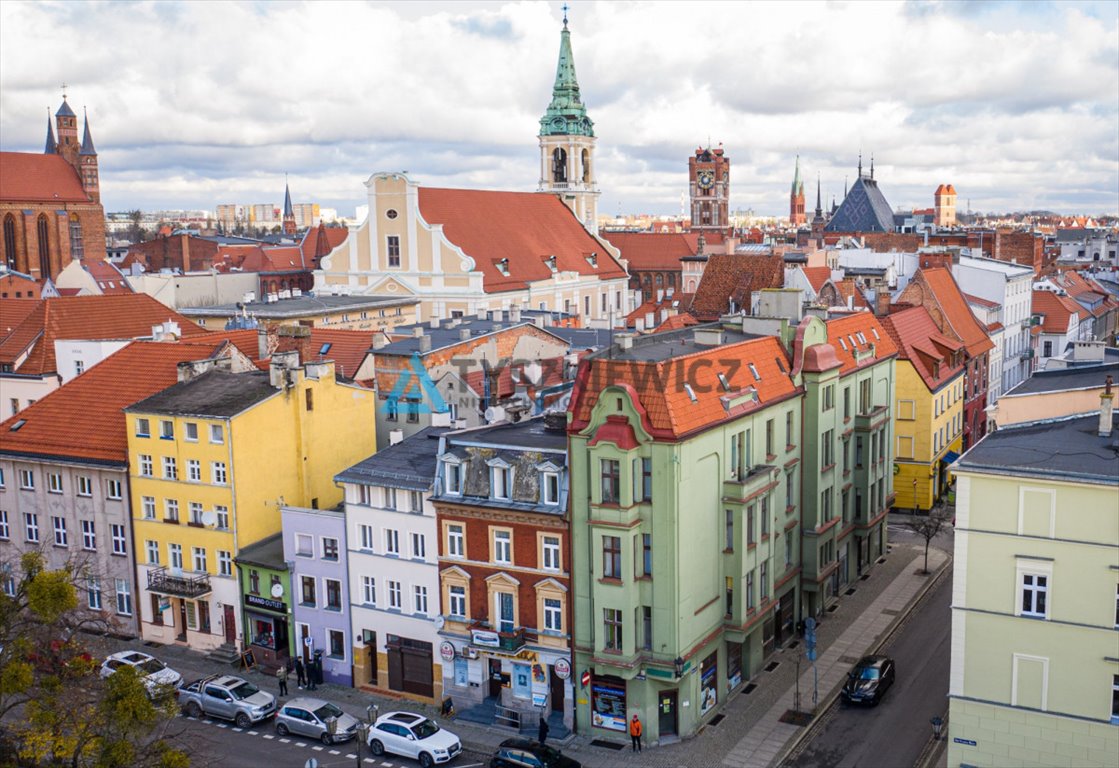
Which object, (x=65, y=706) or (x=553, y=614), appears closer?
(x=65, y=706)

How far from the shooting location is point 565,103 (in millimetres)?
126312

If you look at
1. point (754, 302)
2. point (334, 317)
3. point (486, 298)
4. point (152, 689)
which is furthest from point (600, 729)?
point (486, 298)

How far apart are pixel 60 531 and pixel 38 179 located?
108837mm

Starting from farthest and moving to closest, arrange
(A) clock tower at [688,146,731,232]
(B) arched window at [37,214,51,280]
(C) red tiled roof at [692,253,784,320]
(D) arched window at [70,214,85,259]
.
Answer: (A) clock tower at [688,146,731,232] → (D) arched window at [70,214,85,259] → (B) arched window at [37,214,51,280] → (C) red tiled roof at [692,253,784,320]

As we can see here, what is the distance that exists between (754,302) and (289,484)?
3738 cm

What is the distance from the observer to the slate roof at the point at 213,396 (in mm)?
47469

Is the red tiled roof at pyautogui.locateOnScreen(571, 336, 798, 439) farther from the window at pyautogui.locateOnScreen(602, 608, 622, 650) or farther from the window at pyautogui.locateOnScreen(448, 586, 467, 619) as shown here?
the window at pyautogui.locateOnScreen(448, 586, 467, 619)

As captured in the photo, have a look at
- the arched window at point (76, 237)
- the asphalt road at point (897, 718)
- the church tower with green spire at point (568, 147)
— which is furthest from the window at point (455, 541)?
the arched window at point (76, 237)

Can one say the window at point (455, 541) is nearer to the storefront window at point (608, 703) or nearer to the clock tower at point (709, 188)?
the storefront window at point (608, 703)

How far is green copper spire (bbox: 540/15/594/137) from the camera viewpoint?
126188mm

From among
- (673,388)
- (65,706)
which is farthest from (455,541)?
(65,706)

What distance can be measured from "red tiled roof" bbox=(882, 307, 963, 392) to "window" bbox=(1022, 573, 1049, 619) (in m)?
33.7

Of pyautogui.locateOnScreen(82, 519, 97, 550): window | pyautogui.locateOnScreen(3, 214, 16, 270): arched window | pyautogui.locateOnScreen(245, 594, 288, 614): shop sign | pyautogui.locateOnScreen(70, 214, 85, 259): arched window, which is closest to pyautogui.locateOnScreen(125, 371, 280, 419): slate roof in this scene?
pyautogui.locateOnScreen(82, 519, 97, 550): window

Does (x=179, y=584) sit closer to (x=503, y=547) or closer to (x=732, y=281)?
(x=503, y=547)
